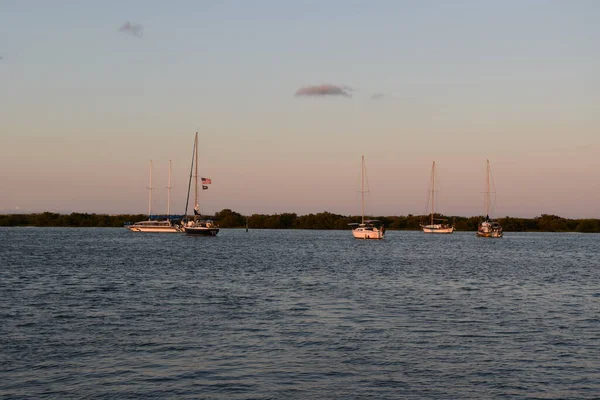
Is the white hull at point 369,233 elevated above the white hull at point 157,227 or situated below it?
below

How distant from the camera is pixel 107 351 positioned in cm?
2508

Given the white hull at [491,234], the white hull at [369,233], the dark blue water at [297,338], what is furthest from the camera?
the white hull at [491,234]

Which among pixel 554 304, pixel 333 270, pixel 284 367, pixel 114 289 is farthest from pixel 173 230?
pixel 284 367

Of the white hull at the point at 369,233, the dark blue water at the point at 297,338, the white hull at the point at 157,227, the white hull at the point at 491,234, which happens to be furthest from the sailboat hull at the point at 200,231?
the dark blue water at the point at 297,338

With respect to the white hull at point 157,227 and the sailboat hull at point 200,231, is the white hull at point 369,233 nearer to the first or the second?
the sailboat hull at point 200,231

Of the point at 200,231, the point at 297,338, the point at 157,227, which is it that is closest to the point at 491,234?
the point at 200,231

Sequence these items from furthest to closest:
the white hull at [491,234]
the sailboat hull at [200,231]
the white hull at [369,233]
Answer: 1. the white hull at [491,234]
2. the white hull at [369,233]
3. the sailboat hull at [200,231]

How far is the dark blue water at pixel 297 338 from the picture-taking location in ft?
66.6

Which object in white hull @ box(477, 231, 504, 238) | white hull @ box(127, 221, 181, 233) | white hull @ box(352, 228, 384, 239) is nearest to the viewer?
white hull @ box(352, 228, 384, 239)

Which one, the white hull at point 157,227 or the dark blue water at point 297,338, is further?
the white hull at point 157,227

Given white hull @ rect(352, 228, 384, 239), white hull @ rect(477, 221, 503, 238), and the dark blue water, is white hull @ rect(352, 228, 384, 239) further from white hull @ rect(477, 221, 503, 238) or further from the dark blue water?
the dark blue water

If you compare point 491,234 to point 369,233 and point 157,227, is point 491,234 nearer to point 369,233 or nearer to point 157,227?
point 369,233

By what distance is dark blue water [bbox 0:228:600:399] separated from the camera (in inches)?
800

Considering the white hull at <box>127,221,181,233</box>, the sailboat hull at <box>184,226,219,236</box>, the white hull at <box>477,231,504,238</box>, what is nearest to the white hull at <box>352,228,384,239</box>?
the sailboat hull at <box>184,226,219,236</box>
